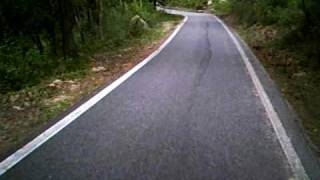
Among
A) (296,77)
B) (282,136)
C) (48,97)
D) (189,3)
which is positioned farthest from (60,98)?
(189,3)

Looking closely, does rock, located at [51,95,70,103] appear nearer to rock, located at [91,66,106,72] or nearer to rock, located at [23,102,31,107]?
rock, located at [23,102,31,107]

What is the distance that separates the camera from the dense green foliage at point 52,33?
13163 mm

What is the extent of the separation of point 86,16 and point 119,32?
366cm

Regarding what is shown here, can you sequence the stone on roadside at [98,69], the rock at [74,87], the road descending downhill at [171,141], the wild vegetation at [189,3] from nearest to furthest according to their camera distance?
the road descending downhill at [171,141]
the rock at [74,87]
the stone on roadside at [98,69]
the wild vegetation at [189,3]

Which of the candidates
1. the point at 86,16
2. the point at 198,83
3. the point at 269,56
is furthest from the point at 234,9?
the point at 198,83

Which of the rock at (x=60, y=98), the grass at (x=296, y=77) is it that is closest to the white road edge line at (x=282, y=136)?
the grass at (x=296, y=77)

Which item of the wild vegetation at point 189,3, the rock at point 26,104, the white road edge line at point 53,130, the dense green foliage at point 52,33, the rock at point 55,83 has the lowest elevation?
the wild vegetation at point 189,3

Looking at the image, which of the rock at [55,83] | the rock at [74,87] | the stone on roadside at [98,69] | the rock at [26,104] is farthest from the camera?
the stone on roadside at [98,69]

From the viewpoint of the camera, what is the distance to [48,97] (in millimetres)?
8836

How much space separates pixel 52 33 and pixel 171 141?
1645cm

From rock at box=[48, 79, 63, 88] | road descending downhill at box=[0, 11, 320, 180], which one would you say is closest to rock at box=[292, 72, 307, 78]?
road descending downhill at box=[0, 11, 320, 180]

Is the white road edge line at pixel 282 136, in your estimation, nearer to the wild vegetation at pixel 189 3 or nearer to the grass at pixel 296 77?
the grass at pixel 296 77

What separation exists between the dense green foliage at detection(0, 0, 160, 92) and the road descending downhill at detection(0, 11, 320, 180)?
433cm

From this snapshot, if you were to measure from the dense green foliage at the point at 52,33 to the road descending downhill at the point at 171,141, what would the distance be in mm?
4335
